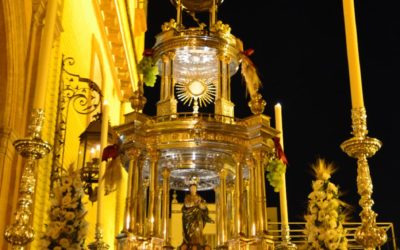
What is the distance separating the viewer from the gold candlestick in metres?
5.00

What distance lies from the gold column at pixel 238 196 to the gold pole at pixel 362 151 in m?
2.56

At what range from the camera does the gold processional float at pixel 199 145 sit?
25.3ft

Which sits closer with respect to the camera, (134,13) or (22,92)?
(22,92)

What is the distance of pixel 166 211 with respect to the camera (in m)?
7.96

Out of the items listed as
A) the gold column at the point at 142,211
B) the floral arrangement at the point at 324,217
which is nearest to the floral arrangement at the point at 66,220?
the gold column at the point at 142,211

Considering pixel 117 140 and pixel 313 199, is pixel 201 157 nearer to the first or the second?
pixel 117 140

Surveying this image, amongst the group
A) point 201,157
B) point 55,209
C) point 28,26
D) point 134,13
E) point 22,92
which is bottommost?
point 55,209

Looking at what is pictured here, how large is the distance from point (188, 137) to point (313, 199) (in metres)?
2.08

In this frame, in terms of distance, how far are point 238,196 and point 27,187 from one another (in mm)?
3354

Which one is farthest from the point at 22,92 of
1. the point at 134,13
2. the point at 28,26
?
the point at 134,13

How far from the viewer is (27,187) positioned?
523 cm

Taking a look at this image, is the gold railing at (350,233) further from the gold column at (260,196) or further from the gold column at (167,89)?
the gold column at (167,89)

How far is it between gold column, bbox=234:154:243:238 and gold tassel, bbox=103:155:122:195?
5.34ft

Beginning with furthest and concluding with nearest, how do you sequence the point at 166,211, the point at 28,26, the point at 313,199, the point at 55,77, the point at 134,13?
the point at 134,13 → the point at 55,77 → the point at 28,26 → the point at 166,211 → the point at 313,199
